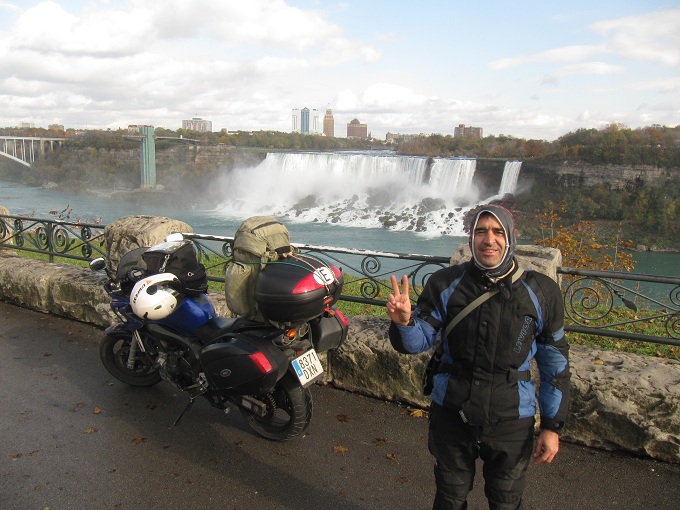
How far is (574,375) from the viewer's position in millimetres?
3453

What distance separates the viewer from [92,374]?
4727mm

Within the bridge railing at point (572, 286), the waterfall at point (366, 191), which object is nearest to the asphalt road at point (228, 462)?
the bridge railing at point (572, 286)

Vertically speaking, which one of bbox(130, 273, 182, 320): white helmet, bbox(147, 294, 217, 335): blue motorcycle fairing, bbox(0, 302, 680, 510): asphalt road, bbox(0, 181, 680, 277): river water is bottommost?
bbox(0, 181, 680, 277): river water

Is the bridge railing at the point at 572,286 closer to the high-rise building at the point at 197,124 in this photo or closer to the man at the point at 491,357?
the man at the point at 491,357

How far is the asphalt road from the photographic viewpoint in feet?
9.81

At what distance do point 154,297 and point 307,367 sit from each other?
109cm

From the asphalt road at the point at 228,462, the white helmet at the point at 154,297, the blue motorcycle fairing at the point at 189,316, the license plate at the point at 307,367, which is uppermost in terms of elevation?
the white helmet at the point at 154,297

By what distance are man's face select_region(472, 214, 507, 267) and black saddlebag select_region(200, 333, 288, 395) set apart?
61.8 inches

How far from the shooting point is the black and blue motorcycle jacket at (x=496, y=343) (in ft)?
6.88

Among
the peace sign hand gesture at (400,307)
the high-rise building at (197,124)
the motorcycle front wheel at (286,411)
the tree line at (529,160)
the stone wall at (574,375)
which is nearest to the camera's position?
the peace sign hand gesture at (400,307)

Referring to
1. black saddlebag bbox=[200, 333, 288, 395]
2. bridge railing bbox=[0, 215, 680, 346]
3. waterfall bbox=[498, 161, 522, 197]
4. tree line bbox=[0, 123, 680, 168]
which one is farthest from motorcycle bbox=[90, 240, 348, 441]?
tree line bbox=[0, 123, 680, 168]

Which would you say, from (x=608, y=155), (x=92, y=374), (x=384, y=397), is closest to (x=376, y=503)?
(x=384, y=397)

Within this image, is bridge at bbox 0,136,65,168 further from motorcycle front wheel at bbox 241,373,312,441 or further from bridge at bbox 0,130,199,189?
motorcycle front wheel at bbox 241,373,312,441

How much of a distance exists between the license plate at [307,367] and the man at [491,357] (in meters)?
1.24
